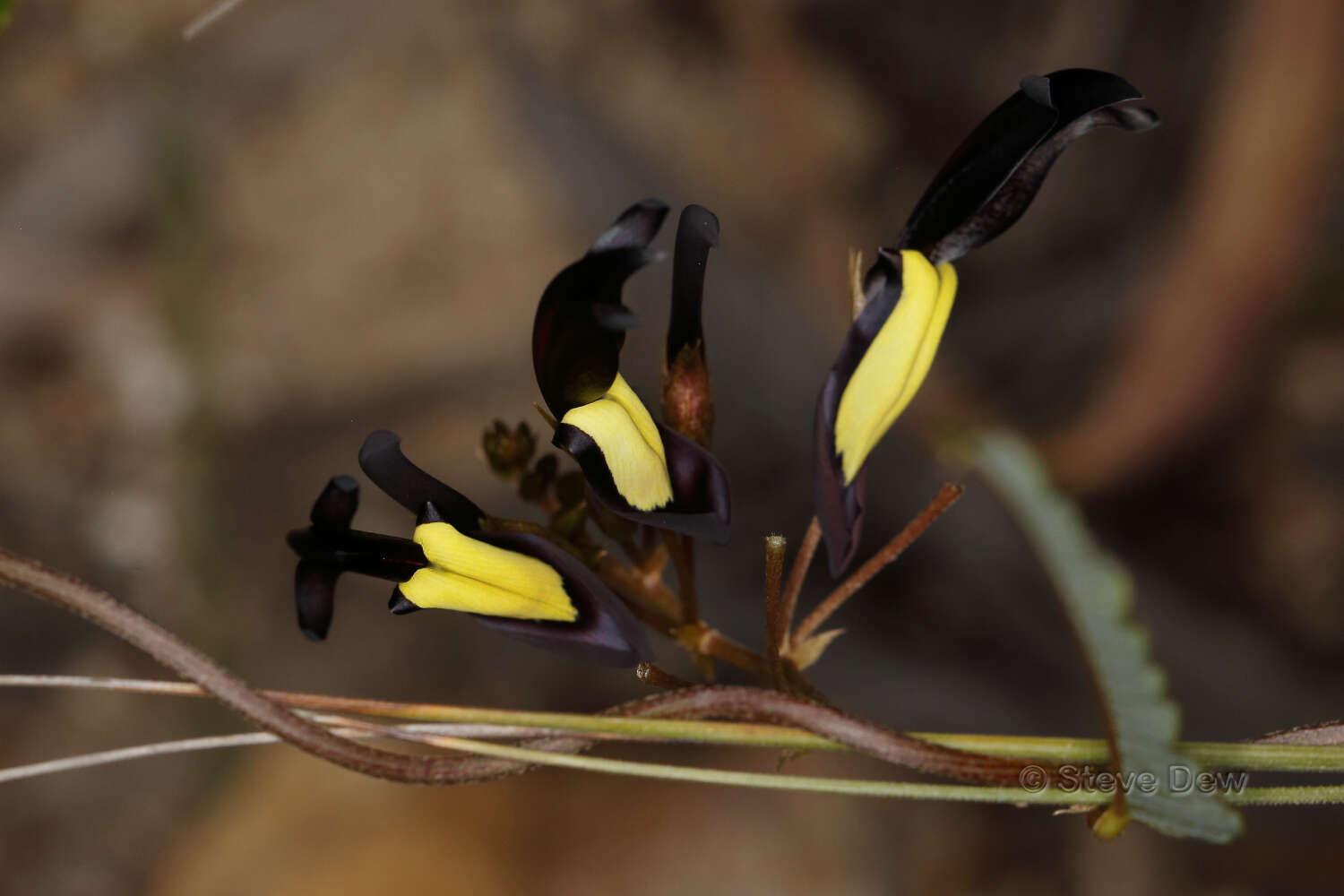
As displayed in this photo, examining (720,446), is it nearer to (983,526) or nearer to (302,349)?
(983,526)

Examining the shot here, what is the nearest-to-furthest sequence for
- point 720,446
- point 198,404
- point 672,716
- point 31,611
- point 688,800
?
point 672,716 < point 688,800 < point 720,446 < point 31,611 < point 198,404

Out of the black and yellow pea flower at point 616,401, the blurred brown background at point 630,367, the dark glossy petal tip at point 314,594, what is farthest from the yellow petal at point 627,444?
the blurred brown background at point 630,367

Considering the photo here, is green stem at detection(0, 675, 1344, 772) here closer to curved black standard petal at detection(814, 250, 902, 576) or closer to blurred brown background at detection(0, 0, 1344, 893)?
curved black standard petal at detection(814, 250, 902, 576)

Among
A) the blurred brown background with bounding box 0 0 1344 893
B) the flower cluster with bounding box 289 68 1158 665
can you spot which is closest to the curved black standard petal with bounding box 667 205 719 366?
the flower cluster with bounding box 289 68 1158 665

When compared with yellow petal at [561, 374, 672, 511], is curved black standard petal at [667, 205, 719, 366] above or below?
above

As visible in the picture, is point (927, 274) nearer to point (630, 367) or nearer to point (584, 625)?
point (584, 625)

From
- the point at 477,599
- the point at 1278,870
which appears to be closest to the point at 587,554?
the point at 477,599
